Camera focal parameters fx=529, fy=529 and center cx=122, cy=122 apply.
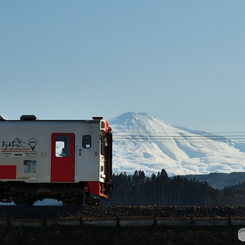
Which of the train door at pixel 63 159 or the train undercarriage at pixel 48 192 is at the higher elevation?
the train door at pixel 63 159

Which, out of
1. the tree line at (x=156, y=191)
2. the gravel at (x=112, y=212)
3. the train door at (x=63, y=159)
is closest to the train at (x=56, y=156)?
the train door at (x=63, y=159)

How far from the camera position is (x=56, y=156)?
85.1 ft

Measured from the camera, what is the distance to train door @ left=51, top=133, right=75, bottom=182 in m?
25.8

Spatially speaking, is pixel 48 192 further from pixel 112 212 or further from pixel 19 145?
pixel 112 212

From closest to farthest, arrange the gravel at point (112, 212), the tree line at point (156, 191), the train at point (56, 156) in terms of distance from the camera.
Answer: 1. the gravel at point (112, 212)
2. the train at point (56, 156)
3. the tree line at point (156, 191)

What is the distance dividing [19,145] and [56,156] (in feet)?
6.35

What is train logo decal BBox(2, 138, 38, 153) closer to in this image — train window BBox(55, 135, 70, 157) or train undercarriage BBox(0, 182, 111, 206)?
train window BBox(55, 135, 70, 157)

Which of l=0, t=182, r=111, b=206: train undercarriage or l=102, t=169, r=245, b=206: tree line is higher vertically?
l=0, t=182, r=111, b=206: train undercarriage

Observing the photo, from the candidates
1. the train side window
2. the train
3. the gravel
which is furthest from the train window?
the gravel

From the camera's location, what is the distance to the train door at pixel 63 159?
25.8 meters

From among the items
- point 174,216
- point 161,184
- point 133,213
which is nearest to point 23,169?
point 133,213

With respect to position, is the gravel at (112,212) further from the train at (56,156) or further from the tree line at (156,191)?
the tree line at (156,191)

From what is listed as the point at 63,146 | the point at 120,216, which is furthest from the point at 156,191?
the point at 120,216

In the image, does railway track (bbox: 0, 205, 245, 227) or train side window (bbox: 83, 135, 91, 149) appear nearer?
railway track (bbox: 0, 205, 245, 227)
